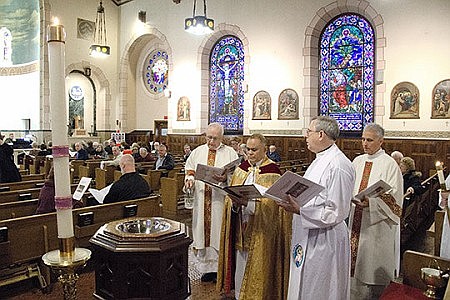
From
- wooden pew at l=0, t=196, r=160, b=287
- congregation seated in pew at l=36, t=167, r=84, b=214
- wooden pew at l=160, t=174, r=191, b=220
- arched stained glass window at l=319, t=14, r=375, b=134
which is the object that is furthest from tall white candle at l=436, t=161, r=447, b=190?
arched stained glass window at l=319, t=14, r=375, b=134

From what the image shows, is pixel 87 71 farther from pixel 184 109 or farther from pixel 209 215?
pixel 209 215

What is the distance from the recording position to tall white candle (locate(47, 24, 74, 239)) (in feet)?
5.01

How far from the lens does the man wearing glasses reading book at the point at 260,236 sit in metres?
3.26

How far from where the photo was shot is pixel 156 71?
1909 cm

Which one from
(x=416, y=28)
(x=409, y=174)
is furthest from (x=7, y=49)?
(x=409, y=174)

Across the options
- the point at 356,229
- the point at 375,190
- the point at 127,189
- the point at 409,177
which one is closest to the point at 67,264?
the point at 375,190

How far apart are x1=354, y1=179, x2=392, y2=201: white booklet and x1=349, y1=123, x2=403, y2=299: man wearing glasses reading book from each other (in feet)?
0.41

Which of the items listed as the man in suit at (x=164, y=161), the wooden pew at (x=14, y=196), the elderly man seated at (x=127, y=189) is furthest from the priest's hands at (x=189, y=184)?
the man in suit at (x=164, y=161)

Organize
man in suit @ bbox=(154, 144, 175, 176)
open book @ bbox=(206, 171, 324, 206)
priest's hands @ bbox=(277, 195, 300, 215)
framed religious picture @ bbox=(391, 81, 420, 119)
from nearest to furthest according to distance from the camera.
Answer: open book @ bbox=(206, 171, 324, 206), priest's hands @ bbox=(277, 195, 300, 215), man in suit @ bbox=(154, 144, 175, 176), framed religious picture @ bbox=(391, 81, 420, 119)

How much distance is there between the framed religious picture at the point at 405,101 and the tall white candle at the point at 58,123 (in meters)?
10.9

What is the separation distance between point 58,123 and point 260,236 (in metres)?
2.13

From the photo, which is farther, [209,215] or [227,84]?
[227,84]

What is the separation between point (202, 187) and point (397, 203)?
1.94 meters

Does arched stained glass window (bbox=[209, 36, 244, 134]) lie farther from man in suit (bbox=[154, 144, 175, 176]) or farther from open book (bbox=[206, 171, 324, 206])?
open book (bbox=[206, 171, 324, 206])
